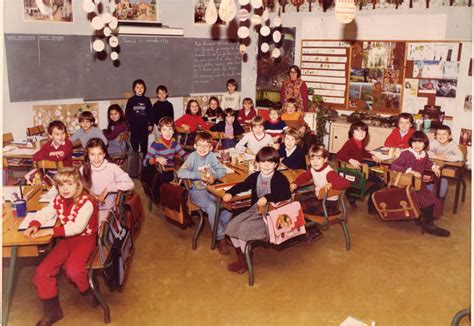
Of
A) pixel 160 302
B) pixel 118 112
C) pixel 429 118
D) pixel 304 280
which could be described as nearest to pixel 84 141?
pixel 118 112

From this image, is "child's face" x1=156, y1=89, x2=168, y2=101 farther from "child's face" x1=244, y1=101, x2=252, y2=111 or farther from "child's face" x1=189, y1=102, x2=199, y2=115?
"child's face" x1=244, y1=101, x2=252, y2=111

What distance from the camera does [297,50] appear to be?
912 centimetres

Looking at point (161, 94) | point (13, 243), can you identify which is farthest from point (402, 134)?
point (13, 243)

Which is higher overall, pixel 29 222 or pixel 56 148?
pixel 56 148

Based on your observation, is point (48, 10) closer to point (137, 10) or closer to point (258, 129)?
point (137, 10)

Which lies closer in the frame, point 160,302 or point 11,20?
point 160,302

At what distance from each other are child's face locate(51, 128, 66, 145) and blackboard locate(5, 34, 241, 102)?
8.07 ft

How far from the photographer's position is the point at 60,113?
7738 mm

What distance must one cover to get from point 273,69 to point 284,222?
5.77 metres

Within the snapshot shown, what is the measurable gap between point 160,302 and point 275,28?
659 centimetres

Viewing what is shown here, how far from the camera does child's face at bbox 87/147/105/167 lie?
4395 mm

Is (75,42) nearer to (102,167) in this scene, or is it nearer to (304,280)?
(102,167)

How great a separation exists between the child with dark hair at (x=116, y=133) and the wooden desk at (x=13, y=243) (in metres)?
2.77

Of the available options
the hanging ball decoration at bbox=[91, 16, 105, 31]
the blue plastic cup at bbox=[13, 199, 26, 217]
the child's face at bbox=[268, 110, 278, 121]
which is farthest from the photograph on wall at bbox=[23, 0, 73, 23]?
the blue plastic cup at bbox=[13, 199, 26, 217]
